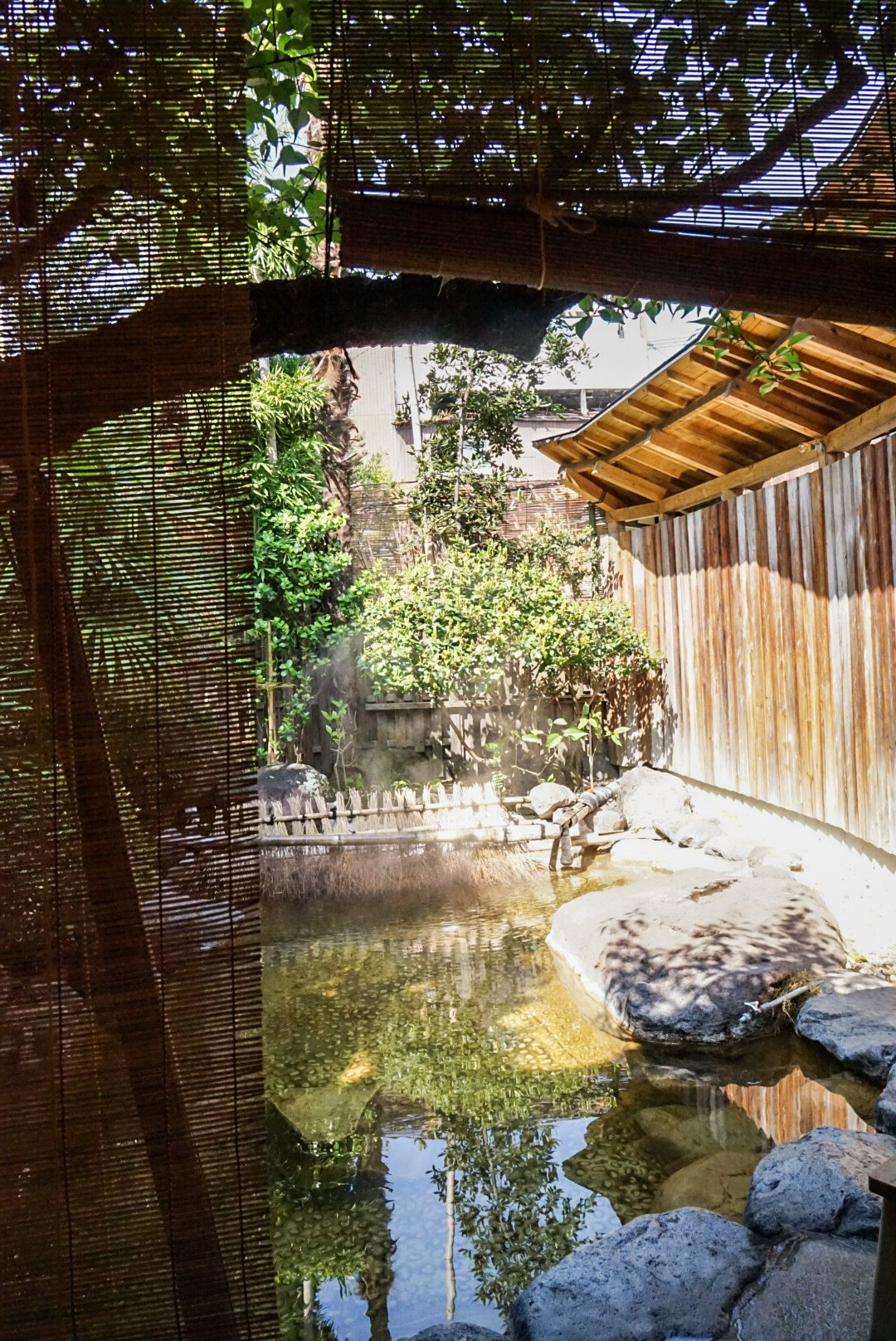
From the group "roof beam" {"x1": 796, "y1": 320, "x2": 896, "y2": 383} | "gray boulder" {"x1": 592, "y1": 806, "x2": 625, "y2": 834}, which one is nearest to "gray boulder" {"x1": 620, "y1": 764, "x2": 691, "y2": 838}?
"gray boulder" {"x1": 592, "y1": 806, "x2": 625, "y2": 834}

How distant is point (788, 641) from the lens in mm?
6613

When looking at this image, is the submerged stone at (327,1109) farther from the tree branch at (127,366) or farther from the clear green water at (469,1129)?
the tree branch at (127,366)

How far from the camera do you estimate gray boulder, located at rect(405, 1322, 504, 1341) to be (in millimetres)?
2502

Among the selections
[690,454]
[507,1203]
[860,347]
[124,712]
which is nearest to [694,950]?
[507,1203]

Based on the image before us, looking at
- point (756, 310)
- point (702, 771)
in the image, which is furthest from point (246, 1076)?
point (702, 771)

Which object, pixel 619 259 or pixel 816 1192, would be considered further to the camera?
pixel 816 1192

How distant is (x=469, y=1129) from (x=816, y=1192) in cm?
133

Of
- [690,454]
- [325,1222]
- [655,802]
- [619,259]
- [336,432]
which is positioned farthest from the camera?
[336,432]

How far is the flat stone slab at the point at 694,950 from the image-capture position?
454 centimetres

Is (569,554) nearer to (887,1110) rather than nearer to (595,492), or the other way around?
(595,492)

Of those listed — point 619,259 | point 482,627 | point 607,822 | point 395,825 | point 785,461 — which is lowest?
point 607,822

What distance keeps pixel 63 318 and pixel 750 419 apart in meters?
6.00

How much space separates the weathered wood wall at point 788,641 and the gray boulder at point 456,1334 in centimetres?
353

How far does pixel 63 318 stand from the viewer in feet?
5.39
